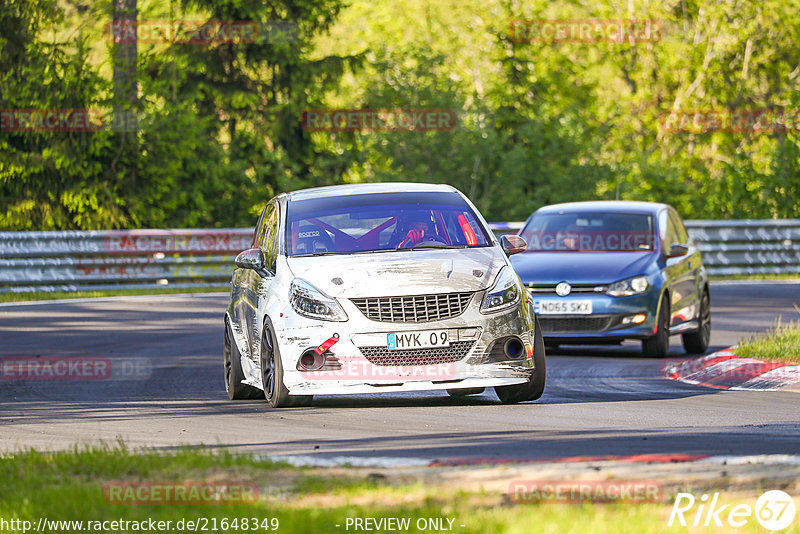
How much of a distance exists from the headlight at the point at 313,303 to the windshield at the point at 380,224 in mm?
661

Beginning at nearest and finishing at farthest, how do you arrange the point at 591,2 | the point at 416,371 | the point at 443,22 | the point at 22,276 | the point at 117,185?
the point at 416,371
the point at 22,276
the point at 117,185
the point at 591,2
the point at 443,22

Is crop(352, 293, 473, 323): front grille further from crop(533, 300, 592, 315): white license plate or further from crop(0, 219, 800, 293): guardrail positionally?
crop(0, 219, 800, 293): guardrail

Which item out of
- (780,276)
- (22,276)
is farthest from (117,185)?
(780,276)

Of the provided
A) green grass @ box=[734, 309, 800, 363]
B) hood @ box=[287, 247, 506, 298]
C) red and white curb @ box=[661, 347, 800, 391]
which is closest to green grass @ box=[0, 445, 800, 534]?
hood @ box=[287, 247, 506, 298]

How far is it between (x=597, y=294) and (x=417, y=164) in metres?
22.0

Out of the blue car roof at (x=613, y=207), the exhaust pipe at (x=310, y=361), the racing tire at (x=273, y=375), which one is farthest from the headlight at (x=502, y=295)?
the blue car roof at (x=613, y=207)

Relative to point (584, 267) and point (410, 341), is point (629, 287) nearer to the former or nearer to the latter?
point (584, 267)

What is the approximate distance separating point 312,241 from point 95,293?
46.7ft

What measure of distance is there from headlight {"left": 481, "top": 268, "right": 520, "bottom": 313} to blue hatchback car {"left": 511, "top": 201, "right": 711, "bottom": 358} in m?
4.31

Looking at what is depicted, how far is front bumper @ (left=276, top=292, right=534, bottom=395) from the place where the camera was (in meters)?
10.7

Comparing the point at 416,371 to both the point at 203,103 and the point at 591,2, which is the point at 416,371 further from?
the point at 591,2

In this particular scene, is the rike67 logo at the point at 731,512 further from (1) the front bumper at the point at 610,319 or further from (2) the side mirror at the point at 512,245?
(1) the front bumper at the point at 610,319

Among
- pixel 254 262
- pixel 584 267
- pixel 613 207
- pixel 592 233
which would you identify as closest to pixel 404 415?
pixel 254 262

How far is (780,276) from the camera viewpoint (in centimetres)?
3116
